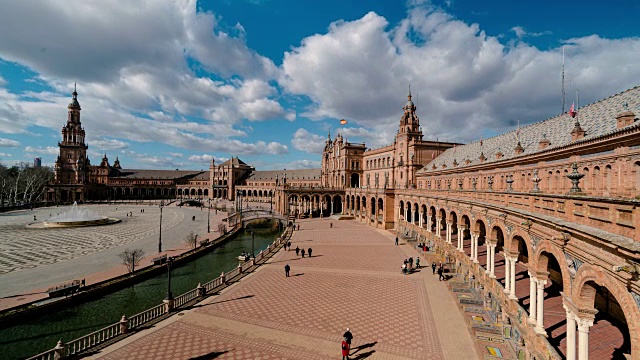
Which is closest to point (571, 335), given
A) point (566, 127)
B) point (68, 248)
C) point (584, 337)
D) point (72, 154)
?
point (584, 337)

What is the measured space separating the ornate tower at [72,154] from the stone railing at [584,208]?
440 feet

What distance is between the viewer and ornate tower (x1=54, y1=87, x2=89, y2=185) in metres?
106

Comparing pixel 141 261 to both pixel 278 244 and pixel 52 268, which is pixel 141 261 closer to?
pixel 52 268

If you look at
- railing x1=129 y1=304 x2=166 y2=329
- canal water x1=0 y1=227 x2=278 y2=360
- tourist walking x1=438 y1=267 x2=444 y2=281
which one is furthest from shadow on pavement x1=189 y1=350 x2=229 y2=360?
tourist walking x1=438 y1=267 x2=444 y2=281

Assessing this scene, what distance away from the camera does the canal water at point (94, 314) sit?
16.3 metres

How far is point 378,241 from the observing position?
4150 centimetres

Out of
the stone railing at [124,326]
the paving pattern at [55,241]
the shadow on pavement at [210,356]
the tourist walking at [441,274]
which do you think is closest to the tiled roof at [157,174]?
the paving pattern at [55,241]

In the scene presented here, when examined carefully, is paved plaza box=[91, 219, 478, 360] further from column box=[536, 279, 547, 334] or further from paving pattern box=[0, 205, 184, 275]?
paving pattern box=[0, 205, 184, 275]

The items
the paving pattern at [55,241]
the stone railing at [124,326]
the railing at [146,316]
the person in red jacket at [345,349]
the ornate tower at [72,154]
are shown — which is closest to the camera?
the person in red jacket at [345,349]

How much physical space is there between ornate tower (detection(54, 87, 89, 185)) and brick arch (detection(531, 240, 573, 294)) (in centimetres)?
13490

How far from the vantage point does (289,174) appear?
11556cm

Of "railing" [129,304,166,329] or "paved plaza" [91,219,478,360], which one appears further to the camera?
"railing" [129,304,166,329]

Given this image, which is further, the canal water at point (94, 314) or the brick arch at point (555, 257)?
the canal water at point (94, 314)

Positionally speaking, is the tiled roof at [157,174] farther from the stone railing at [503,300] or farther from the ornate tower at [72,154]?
the stone railing at [503,300]
